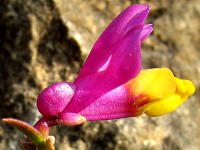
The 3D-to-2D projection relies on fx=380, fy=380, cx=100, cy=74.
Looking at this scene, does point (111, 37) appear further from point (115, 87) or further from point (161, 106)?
point (161, 106)

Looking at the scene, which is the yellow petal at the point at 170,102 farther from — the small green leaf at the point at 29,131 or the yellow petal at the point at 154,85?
the small green leaf at the point at 29,131

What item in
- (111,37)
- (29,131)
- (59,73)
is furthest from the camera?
(59,73)

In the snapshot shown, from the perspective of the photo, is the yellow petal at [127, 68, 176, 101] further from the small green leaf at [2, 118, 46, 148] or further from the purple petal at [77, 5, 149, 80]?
the small green leaf at [2, 118, 46, 148]

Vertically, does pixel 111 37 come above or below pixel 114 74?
above

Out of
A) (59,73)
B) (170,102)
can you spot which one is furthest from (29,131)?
(59,73)

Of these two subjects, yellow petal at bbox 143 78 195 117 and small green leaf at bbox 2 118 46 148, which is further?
yellow petal at bbox 143 78 195 117

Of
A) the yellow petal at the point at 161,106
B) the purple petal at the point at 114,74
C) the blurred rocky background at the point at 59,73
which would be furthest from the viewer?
the blurred rocky background at the point at 59,73

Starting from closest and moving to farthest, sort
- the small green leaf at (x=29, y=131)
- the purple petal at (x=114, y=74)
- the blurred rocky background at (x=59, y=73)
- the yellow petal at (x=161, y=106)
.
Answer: the small green leaf at (x=29, y=131)
the purple petal at (x=114, y=74)
the yellow petal at (x=161, y=106)
the blurred rocky background at (x=59, y=73)

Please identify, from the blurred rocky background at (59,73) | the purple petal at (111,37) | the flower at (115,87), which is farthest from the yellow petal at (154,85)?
the blurred rocky background at (59,73)

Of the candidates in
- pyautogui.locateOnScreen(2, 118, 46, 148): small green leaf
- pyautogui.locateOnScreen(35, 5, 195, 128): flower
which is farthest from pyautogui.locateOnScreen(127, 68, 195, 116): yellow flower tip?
pyautogui.locateOnScreen(2, 118, 46, 148): small green leaf
